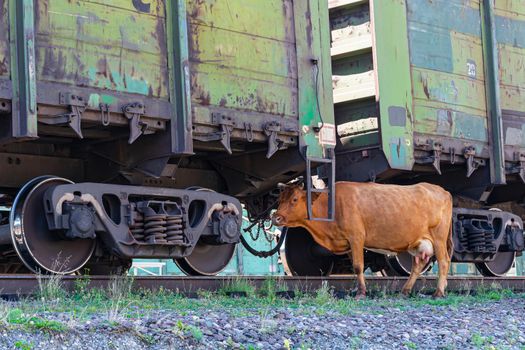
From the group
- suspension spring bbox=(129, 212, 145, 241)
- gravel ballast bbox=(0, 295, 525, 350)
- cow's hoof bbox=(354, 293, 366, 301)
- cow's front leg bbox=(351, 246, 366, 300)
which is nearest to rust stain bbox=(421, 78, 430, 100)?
cow's front leg bbox=(351, 246, 366, 300)

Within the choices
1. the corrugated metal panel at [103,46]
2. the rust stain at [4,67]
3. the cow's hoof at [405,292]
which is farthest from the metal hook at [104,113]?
the cow's hoof at [405,292]

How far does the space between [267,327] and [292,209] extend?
440 cm

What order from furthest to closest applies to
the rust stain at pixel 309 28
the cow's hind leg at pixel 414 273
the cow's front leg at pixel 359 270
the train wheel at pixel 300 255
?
the train wheel at pixel 300 255
the rust stain at pixel 309 28
the cow's hind leg at pixel 414 273
the cow's front leg at pixel 359 270

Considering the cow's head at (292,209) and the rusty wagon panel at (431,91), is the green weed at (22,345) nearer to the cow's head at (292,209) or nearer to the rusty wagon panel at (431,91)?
the cow's head at (292,209)

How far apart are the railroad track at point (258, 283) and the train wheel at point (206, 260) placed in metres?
0.43

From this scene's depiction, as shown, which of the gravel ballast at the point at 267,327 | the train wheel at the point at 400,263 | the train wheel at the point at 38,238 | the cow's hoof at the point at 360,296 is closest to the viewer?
the gravel ballast at the point at 267,327

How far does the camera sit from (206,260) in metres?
10.4

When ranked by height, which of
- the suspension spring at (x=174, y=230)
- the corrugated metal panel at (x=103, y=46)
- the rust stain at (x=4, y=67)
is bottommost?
the suspension spring at (x=174, y=230)

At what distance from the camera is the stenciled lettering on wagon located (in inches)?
352

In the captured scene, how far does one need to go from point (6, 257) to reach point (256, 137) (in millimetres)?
2936

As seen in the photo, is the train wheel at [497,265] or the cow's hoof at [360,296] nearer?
the cow's hoof at [360,296]

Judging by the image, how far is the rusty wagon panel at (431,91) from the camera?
1134cm

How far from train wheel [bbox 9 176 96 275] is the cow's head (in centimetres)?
228

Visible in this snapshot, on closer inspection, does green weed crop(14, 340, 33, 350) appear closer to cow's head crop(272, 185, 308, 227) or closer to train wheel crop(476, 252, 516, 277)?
cow's head crop(272, 185, 308, 227)
